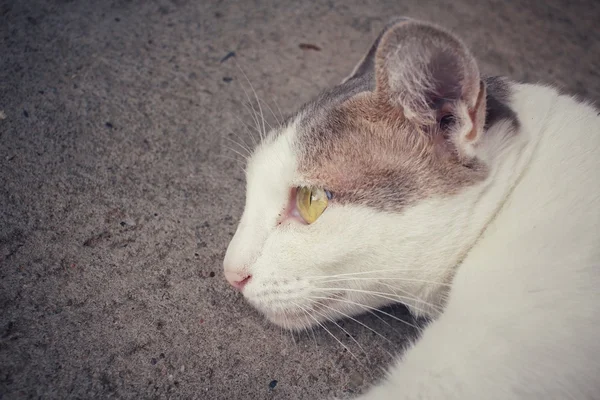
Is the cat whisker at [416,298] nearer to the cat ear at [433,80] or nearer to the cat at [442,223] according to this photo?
the cat at [442,223]

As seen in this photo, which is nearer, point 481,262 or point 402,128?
point 481,262

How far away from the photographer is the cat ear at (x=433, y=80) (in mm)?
1351

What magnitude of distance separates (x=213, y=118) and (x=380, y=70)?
4.37ft

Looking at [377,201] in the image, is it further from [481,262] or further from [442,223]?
[481,262]

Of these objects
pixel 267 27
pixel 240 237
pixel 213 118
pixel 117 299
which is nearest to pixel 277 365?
pixel 240 237

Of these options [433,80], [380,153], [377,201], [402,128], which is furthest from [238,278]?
[433,80]

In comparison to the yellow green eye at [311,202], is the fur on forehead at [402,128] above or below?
above

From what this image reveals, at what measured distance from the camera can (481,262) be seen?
4.84 ft

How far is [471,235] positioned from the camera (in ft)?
4.98

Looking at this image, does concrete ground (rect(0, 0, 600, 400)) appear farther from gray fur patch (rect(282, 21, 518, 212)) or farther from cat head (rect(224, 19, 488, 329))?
gray fur patch (rect(282, 21, 518, 212))

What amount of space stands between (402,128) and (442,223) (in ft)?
1.19

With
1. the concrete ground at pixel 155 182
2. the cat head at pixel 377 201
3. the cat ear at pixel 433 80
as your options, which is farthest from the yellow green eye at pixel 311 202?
the concrete ground at pixel 155 182

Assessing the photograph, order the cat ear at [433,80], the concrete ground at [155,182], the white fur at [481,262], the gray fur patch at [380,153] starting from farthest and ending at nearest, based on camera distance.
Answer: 1. the concrete ground at [155,182]
2. the gray fur patch at [380,153]
3. the cat ear at [433,80]
4. the white fur at [481,262]

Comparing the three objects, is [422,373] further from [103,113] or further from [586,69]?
[586,69]
